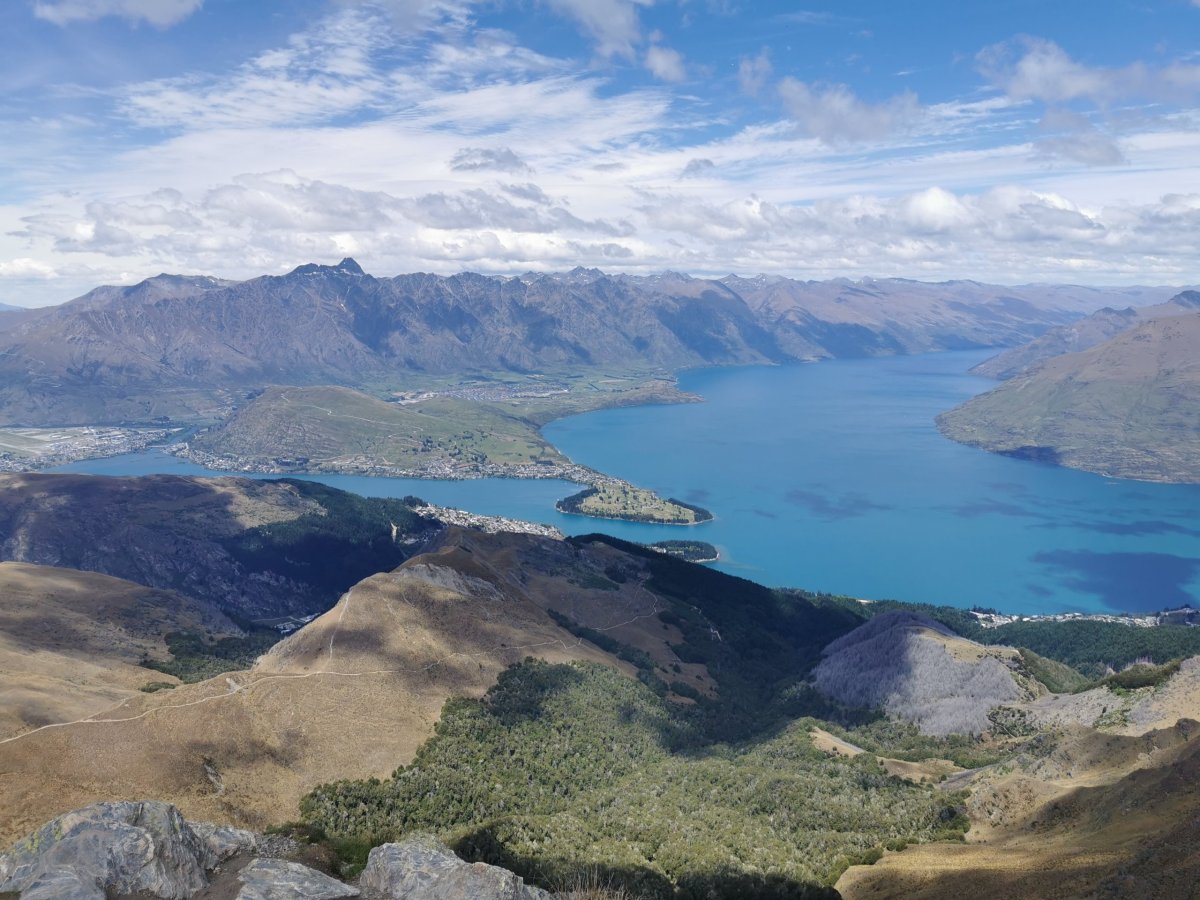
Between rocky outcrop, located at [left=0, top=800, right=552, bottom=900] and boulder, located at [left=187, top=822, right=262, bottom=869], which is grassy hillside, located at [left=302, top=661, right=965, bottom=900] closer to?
rocky outcrop, located at [left=0, top=800, right=552, bottom=900]

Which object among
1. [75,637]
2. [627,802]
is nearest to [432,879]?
[627,802]

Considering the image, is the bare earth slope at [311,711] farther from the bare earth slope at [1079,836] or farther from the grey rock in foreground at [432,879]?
the bare earth slope at [1079,836]

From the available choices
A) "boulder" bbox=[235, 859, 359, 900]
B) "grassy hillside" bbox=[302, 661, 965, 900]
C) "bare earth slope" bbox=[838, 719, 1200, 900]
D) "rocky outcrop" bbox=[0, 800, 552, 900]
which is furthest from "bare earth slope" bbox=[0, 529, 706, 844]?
"bare earth slope" bbox=[838, 719, 1200, 900]

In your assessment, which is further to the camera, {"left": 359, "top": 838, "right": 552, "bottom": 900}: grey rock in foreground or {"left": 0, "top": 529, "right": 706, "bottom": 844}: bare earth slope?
{"left": 0, "top": 529, "right": 706, "bottom": 844}: bare earth slope

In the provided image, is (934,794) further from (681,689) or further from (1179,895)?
(681,689)

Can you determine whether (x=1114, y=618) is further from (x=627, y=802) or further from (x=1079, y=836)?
(x=627, y=802)

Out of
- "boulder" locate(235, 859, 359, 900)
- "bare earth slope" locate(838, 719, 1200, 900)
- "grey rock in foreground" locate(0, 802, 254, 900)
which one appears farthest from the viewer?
"bare earth slope" locate(838, 719, 1200, 900)
